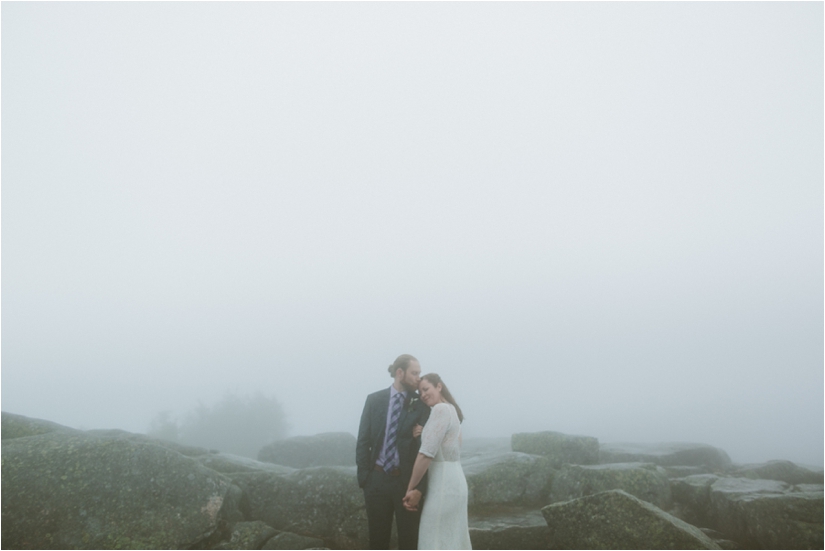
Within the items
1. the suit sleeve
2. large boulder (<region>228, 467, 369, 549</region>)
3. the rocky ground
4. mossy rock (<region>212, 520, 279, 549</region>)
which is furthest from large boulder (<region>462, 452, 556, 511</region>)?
the suit sleeve

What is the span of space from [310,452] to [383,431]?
2239 cm

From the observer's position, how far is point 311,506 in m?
12.9

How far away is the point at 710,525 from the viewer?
13.5m

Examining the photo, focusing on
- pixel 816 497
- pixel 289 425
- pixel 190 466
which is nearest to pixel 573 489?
pixel 816 497

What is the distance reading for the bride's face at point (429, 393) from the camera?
727 centimetres

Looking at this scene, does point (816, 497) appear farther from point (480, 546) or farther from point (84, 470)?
point (84, 470)

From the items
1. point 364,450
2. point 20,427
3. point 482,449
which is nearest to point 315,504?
point 364,450

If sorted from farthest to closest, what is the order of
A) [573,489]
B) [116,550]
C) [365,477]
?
[573,489]
[116,550]
[365,477]

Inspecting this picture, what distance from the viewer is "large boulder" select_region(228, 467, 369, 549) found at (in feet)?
40.6

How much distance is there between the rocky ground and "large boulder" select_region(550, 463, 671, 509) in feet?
0.11

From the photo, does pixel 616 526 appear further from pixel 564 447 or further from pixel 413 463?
pixel 564 447

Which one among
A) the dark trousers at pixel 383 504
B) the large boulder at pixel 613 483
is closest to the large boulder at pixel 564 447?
the large boulder at pixel 613 483

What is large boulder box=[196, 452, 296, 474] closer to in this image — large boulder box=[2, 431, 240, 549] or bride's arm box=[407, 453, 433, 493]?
large boulder box=[2, 431, 240, 549]

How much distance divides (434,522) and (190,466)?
8.55 meters
